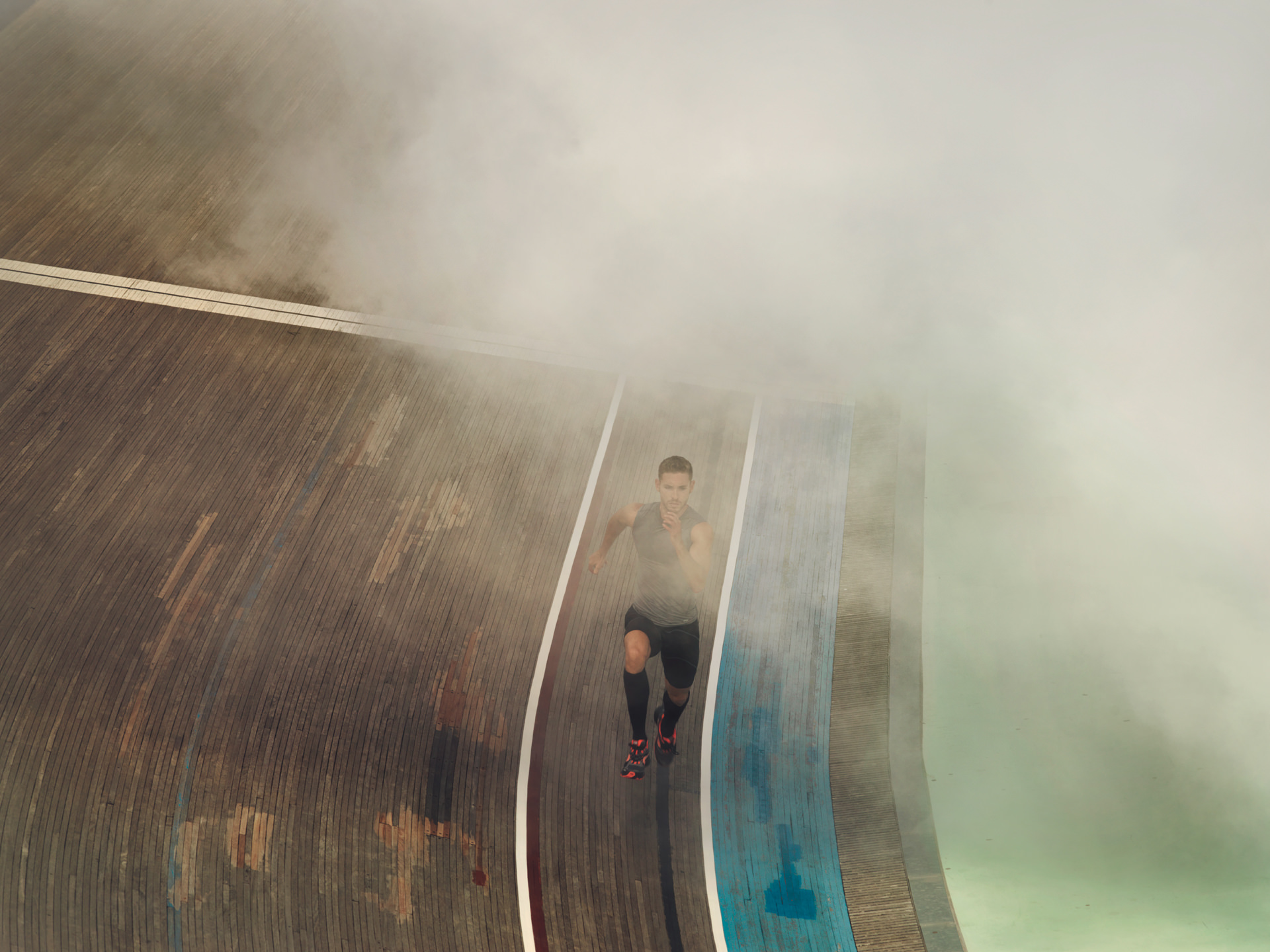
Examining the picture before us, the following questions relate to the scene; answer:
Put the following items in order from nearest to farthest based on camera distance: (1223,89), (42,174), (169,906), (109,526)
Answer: (169,906) < (109,526) < (1223,89) < (42,174)

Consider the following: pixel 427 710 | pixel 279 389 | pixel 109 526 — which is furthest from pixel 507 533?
pixel 109 526

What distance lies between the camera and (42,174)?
8.28 meters

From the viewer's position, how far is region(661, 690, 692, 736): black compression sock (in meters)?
5.21

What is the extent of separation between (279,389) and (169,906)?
4.23 metres

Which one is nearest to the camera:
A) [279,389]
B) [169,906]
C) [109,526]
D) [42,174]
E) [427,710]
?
[169,906]

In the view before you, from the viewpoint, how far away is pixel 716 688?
5719mm

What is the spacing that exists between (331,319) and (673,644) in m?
5.01

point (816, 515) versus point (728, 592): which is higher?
point (816, 515)

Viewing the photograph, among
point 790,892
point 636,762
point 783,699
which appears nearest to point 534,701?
point 636,762

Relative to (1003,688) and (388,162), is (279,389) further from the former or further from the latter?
(1003,688)

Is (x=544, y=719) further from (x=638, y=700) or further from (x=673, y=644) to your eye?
(x=673, y=644)

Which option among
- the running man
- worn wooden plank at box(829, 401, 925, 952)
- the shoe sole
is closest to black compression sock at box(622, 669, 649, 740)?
the running man

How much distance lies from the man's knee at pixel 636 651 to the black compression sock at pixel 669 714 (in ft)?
1.59

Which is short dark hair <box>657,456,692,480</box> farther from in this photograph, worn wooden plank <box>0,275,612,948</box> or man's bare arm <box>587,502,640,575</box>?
worn wooden plank <box>0,275,612,948</box>
